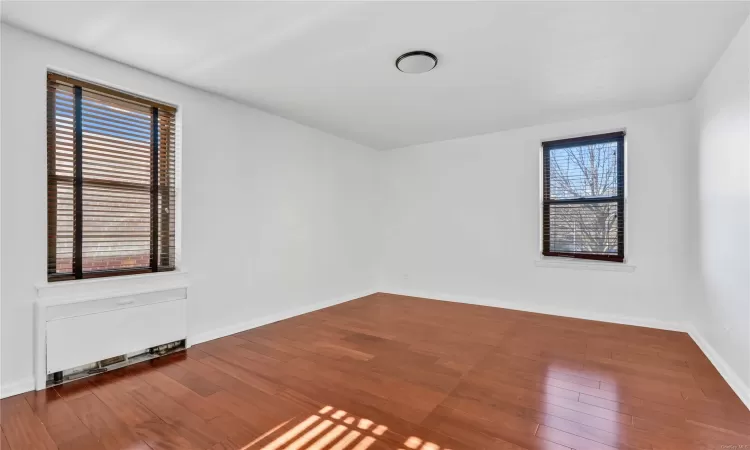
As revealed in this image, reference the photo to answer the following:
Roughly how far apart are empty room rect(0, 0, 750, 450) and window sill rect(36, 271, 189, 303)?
24 millimetres

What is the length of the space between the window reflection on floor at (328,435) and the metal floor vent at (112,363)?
1742mm

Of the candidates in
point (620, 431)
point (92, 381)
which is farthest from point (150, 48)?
point (620, 431)

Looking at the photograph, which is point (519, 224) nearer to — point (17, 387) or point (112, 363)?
point (112, 363)

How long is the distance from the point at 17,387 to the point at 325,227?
3.34 meters

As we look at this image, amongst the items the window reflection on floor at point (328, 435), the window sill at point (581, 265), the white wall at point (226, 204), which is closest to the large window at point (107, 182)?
the white wall at point (226, 204)

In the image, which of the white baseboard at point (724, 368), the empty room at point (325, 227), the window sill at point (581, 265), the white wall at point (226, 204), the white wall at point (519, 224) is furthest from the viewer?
the window sill at point (581, 265)

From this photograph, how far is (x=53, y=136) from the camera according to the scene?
2592 mm

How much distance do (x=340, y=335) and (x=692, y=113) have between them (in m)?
4.45

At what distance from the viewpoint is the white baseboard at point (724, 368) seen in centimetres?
227

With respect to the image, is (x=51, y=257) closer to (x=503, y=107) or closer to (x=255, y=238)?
(x=255, y=238)

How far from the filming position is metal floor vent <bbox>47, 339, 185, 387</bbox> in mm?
2543

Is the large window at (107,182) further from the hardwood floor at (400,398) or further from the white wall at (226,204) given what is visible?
the hardwood floor at (400,398)

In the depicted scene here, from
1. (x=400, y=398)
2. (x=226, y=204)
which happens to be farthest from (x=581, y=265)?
(x=226, y=204)

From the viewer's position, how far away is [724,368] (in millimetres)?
2645
